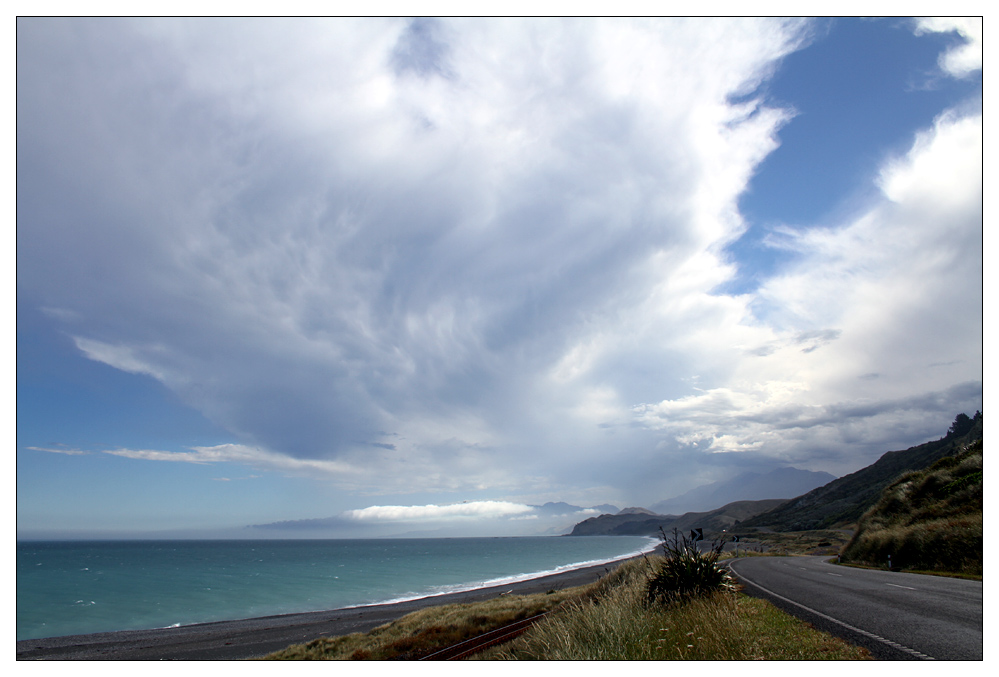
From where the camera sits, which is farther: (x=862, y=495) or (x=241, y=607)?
(x=862, y=495)

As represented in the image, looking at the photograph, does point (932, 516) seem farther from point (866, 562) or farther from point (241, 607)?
point (241, 607)

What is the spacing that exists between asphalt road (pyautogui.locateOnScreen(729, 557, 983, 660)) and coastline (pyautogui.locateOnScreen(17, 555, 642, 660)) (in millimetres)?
15347

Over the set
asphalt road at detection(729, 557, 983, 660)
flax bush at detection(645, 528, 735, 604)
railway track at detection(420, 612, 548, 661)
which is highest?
flax bush at detection(645, 528, 735, 604)

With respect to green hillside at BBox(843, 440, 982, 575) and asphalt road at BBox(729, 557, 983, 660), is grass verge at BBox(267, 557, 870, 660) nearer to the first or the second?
asphalt road at BBox(729, 557, 983, 660)

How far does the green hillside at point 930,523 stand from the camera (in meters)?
20.9

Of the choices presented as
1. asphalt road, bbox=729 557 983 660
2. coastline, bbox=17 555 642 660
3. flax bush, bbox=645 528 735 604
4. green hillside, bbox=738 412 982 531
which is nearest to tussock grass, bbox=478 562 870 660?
asphalt road, bbox=729 557 983 660

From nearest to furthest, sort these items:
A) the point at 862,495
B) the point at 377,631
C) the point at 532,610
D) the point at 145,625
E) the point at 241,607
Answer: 1. the point at 532,610
2. the point at 377,631
3. the point at 145,625
4. the point at 241,607
5. the point at 862,495

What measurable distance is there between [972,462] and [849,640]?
31.3 m

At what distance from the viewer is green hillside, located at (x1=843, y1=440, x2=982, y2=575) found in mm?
20938

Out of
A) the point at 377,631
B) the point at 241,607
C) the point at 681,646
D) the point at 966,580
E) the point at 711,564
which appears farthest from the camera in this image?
the point at 241,607

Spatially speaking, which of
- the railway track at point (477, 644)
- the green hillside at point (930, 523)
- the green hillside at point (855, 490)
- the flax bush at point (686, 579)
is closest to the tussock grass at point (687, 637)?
the flax bush at point (686, 579)

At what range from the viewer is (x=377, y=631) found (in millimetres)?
25281

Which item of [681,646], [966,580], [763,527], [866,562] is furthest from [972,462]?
[763,527]

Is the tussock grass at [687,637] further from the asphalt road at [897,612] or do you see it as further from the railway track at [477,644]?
the railway track at [477,644]
